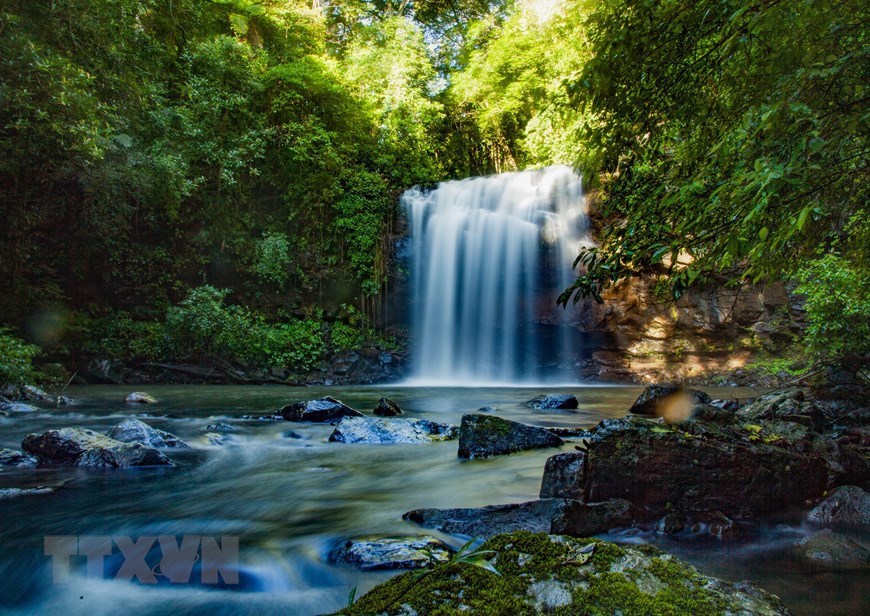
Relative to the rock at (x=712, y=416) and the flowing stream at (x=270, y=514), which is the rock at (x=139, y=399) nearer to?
the flowing stream at (x=270, y=514)

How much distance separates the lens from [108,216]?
15.9 metres

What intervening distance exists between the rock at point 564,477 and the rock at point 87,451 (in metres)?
4.10

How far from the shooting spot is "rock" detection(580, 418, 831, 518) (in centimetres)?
396

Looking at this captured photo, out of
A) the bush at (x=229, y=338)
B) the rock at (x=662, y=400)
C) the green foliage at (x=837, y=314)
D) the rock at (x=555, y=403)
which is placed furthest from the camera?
the bush at (x=229, y=338)

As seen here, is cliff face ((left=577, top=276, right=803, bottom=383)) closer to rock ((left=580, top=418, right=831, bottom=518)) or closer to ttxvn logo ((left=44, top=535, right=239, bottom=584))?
rock ((left=580, top=418, right=831, bottom=518))

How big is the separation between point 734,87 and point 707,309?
14870 mm

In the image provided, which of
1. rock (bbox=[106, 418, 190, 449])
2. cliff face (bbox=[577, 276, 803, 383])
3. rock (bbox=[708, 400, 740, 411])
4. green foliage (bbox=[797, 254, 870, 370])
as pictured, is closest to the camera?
rock (bbox=[106, 418, 190, 449])

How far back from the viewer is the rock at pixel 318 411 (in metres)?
8.79

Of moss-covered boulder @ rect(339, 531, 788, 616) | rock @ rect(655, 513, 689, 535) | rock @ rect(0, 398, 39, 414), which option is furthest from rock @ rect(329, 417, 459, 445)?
rock @ rect(0, 398, 39, 414)

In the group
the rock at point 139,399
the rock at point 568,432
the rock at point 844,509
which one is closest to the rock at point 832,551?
the rock at point 844,509

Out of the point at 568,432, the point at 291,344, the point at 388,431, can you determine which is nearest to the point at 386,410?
the point at 388,431

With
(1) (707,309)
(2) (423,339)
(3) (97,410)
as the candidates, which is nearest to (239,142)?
(2) (423,339)

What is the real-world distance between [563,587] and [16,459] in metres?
6.33

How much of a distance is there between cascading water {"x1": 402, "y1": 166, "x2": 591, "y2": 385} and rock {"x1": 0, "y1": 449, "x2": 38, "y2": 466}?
13443 millimetres
